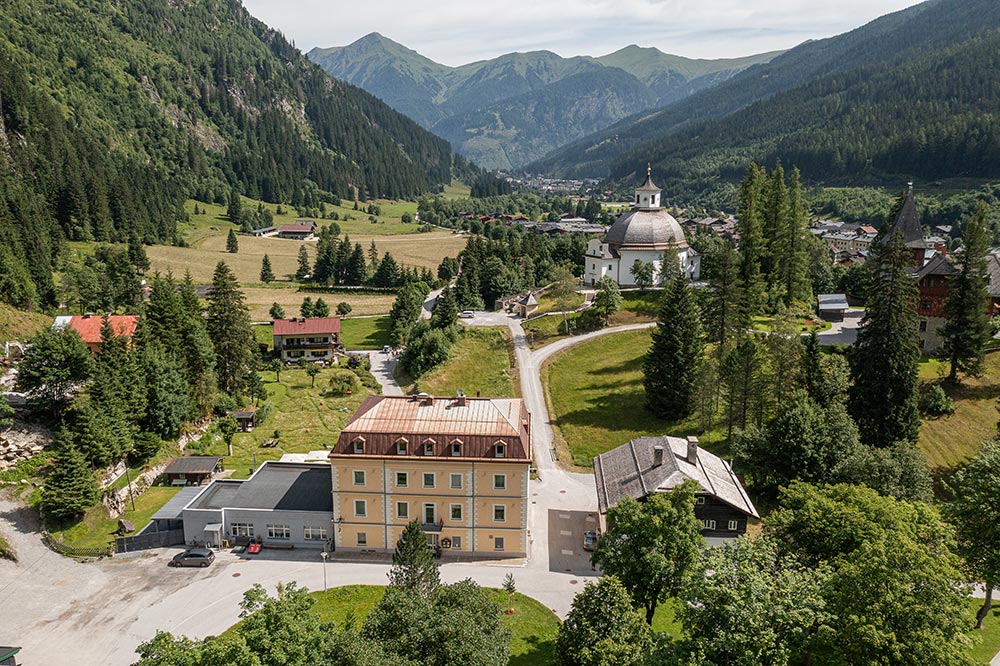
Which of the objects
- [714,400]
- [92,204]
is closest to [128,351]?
[714,400]

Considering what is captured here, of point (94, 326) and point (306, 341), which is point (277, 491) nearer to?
point (94, 326)

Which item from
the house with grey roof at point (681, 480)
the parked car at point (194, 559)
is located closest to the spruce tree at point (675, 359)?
the house with grey roof at point (681, 480)

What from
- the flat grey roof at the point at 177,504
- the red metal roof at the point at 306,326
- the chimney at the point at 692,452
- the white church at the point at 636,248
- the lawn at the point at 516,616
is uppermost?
the white church at the point at 636,248

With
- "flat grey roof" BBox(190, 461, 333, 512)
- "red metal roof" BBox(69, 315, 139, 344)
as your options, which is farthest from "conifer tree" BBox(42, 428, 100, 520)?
"red metal roof" BBox(69, 315, 139, 344)

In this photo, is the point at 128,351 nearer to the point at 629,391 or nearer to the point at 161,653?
the point at 161,653

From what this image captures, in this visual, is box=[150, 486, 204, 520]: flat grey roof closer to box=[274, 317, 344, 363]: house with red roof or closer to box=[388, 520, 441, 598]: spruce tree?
box=[388, 520, 441, 598]: spruce tree

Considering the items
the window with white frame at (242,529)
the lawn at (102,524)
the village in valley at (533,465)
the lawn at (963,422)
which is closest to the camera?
the village in valley at (533,465)

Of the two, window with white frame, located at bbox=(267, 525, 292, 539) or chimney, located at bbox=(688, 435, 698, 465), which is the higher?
chimney, located at bbox=(688, 435, 698, 465)

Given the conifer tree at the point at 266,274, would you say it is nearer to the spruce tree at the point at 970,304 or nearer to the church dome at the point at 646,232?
the church dome at the point at 646,232
